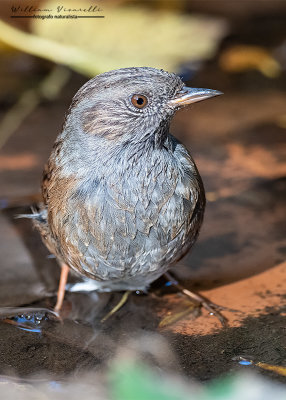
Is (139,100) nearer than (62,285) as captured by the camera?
Yes

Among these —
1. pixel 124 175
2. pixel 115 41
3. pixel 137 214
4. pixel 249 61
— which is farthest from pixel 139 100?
pixel 249 61

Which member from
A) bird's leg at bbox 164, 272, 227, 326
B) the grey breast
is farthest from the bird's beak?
bird's leg at bbox 164, 272, 227, 326

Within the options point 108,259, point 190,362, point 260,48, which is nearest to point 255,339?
point 190,362

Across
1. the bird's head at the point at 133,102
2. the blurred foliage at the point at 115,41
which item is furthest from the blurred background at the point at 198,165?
the bird's head at the point at 133,102

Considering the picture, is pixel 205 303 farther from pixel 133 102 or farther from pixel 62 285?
pixel 133 102

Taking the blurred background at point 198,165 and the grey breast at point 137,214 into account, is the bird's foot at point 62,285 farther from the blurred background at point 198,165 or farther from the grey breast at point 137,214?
the grey breast at point 137,214
